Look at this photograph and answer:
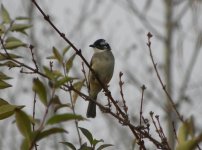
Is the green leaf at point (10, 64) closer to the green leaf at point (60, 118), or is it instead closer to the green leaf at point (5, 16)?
the green leaf at point (5, 16)

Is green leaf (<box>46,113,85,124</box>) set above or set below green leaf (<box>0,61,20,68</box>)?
below

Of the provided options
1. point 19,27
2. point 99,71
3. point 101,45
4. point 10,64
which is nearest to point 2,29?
point 19,27

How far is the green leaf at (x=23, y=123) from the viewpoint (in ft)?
5.31

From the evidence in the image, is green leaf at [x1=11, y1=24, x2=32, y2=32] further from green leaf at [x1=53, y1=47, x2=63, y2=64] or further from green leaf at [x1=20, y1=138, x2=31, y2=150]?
green leaf at [x1=20, y1=138, x2=31, y2=150]

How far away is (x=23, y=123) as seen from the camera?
1.64 meters

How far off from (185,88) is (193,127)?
7.15 m

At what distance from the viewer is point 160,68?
9.60m

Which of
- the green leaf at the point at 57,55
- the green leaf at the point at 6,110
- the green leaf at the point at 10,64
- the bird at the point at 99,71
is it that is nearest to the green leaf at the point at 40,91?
the green leaf at the point at 6,110

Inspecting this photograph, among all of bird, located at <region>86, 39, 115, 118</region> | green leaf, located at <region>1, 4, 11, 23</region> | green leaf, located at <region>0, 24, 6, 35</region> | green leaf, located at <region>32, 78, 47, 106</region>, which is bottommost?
green leaf, located at <region>32, 78, 47, 106</region>

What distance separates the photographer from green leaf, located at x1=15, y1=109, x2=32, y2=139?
5.31ft

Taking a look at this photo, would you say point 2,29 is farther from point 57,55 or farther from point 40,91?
point 40,91

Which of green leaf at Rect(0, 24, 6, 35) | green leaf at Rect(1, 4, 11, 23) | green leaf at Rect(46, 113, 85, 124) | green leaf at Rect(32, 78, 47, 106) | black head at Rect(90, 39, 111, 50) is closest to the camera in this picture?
green leaf at Rect(46, 113, 85, 124)

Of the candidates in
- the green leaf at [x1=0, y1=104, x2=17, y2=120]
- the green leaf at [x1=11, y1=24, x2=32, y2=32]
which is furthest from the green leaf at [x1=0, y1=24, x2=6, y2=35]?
the green leaf at [x1=0, y1=104, x2=17, y2=120]

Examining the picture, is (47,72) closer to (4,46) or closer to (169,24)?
(4,46)
